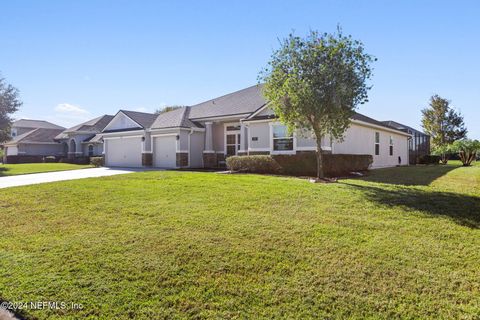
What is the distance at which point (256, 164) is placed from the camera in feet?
50.3

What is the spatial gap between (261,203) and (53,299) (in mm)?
4750

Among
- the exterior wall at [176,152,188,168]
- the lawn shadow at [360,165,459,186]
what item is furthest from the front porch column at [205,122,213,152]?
the lawn shadow at [360,165,459,186]

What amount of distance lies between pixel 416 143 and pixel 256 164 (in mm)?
26216

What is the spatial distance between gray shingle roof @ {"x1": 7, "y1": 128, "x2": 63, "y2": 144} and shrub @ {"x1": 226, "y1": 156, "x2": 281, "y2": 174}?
111 ft

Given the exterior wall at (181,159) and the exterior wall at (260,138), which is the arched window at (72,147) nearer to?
the exterior wall at (181,159)

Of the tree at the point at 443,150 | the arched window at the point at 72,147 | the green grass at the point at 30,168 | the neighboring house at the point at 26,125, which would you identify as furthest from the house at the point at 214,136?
the neighboring house at the point at 26,125

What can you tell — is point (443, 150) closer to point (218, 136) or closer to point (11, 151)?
point (218, 136)

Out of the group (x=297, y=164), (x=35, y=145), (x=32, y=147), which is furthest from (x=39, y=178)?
(x=35, y=145)

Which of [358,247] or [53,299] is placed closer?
[53,299]

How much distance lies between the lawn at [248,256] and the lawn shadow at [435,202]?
54mm

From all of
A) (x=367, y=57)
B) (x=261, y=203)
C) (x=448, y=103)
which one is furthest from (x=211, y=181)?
(x=448, y=103)

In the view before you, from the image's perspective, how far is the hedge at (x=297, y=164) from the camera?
14.5m

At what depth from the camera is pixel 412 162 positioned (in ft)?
104

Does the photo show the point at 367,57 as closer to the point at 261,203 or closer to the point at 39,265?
the point at 261,203
